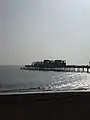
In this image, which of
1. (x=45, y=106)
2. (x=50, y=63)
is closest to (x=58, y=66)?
(x=50, y=63)

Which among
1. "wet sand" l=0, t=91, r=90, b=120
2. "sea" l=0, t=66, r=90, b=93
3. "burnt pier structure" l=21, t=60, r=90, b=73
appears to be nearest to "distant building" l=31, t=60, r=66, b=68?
"burnt pier structure" l=21, t=60, r=90, b=73

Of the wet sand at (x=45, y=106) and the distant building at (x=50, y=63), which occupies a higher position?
the wet sand at (x=45, y=106)

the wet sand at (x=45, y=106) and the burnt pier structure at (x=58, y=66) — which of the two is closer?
the wet sand at (x=45, y=106)

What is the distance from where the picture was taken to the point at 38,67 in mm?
114812

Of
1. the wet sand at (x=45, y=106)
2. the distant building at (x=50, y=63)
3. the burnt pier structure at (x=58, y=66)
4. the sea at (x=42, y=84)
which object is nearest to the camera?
the wet sand at (x=45, y=106)

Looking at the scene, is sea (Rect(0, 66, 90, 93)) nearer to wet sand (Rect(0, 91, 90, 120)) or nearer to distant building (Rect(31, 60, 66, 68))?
wet sand (Rect(0, 91, 90, 120))

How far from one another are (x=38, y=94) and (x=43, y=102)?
0.25m

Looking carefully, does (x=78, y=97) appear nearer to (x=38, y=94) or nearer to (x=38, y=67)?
(x=38, y=94)

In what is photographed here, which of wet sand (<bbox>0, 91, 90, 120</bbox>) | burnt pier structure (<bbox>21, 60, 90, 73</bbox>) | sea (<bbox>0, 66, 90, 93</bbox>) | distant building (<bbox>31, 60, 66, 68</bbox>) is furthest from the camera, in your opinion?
distant building (<bbox>31, 60, 66, 68</bbox>)

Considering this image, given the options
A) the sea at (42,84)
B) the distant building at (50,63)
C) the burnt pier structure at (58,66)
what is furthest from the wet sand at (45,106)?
the distant building at (50,63)

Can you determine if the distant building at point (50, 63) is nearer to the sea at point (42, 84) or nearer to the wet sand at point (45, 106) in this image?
the sea at point (42, 84)

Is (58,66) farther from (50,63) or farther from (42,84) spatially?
(42,84)

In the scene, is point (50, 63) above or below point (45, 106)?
below

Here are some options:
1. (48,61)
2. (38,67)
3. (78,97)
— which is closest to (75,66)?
(48,61)
